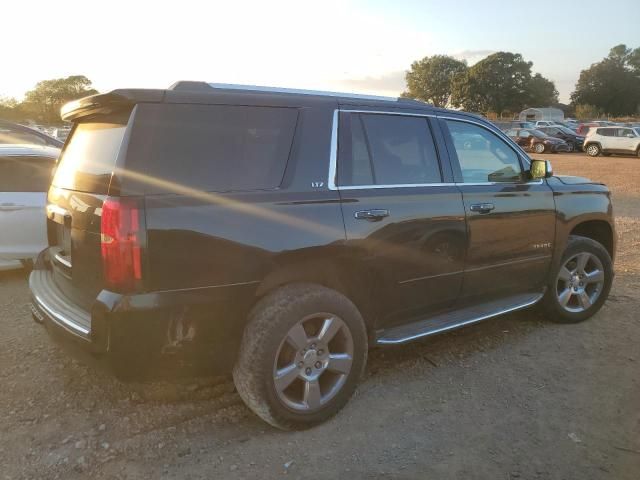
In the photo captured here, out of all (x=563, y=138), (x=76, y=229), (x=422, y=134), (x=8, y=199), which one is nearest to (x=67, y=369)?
(x=76, y=229)

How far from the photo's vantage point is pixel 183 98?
2.61m

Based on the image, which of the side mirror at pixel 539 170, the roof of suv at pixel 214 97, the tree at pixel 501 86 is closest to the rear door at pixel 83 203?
the roof of suv at pixel 214 97

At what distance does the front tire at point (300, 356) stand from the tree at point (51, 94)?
79.0 meters

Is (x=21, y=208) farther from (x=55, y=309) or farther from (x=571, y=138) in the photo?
(x=571, y=138)

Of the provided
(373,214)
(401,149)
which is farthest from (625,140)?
(373,214)

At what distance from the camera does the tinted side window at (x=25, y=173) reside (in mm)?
5352

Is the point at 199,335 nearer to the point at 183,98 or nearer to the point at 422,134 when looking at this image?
the point at 183,98

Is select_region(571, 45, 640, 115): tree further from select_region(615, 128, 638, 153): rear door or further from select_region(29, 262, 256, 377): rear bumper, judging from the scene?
select_region(29, 262, 256, 377): rear bumper

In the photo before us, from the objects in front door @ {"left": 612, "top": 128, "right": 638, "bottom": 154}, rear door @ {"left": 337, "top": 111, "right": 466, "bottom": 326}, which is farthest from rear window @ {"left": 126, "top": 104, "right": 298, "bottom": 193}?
front door @ {"left": 612, "top": 128, "right": 638, "bottom": 154}

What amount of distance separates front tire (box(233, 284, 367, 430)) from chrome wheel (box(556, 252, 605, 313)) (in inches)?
93.3

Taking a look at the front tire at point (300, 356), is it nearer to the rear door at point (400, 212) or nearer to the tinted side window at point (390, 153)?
the rear door at point (400, 212)

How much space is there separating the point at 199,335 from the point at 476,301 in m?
2.17

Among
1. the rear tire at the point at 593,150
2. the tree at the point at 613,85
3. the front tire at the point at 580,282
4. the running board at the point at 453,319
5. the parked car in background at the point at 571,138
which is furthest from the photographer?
the tree at the point at 613,85

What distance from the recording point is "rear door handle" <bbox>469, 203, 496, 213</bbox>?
368 cm
